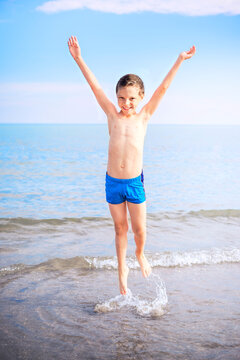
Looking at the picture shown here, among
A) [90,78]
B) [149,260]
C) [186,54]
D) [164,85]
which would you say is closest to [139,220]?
[164,85]

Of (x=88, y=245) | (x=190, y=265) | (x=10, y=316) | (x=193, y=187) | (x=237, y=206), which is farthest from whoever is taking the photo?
(x=193, y=187)

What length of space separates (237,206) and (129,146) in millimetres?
8081

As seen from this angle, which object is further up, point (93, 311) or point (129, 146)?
point (129, 146)

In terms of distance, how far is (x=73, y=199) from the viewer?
11758 mm

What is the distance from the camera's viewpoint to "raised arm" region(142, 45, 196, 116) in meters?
3.83

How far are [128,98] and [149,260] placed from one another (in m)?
3.02

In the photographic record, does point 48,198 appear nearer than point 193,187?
Yes

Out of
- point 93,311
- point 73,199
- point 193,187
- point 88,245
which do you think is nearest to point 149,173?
point 193,187

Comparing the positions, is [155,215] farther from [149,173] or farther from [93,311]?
[149,173]

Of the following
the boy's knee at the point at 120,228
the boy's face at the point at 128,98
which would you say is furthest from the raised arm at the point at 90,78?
the boy's knee at the point at 120,228

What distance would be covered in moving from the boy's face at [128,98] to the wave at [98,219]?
4847mm

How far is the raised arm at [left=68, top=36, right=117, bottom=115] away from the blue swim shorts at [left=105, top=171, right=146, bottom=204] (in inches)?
29.3

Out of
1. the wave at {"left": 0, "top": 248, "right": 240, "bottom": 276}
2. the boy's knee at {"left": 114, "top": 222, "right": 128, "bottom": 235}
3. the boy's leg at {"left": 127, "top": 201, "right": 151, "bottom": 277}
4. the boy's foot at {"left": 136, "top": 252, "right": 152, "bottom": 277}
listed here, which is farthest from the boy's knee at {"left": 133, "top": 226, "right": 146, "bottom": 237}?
the wave at {"left": 0, "top": 248, "right": 240, "bottom": 276}

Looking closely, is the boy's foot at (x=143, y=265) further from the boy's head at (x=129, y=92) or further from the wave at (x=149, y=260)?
the boy's head at (x=129, y=92)
